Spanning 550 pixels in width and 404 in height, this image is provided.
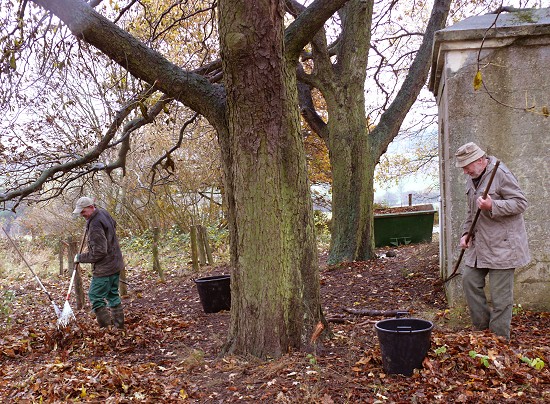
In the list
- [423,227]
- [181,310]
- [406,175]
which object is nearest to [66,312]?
[181,310]

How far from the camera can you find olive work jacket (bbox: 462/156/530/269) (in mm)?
4584

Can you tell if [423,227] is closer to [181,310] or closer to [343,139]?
[343,139]

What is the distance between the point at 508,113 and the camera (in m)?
5.93

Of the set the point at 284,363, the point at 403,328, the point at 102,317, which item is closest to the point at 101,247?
the point at 102,317

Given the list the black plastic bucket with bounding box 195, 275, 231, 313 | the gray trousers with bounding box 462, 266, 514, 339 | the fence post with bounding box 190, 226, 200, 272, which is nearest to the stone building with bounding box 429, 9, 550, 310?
the gray trousers with bounding box 462, 266, 514, 339

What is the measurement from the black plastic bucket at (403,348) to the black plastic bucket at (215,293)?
3.55m

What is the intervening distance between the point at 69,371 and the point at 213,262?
788cm

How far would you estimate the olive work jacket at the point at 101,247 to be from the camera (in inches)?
262

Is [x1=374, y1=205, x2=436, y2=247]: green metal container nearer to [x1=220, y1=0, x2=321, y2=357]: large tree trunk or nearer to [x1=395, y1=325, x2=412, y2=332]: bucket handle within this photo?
[x1=220, y1=0, x2=321, y2=357]: large tree trunk

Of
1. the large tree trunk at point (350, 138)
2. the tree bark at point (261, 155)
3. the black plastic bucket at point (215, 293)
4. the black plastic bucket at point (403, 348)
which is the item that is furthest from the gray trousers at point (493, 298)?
the large tree trunk at point (350, 138)

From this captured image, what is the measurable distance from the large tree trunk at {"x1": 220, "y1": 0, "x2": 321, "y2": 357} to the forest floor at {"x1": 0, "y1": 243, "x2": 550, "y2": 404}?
352 mm

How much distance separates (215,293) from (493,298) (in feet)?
13.0

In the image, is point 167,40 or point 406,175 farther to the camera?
Answer: point 406,175

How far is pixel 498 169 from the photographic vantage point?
15.6ft
